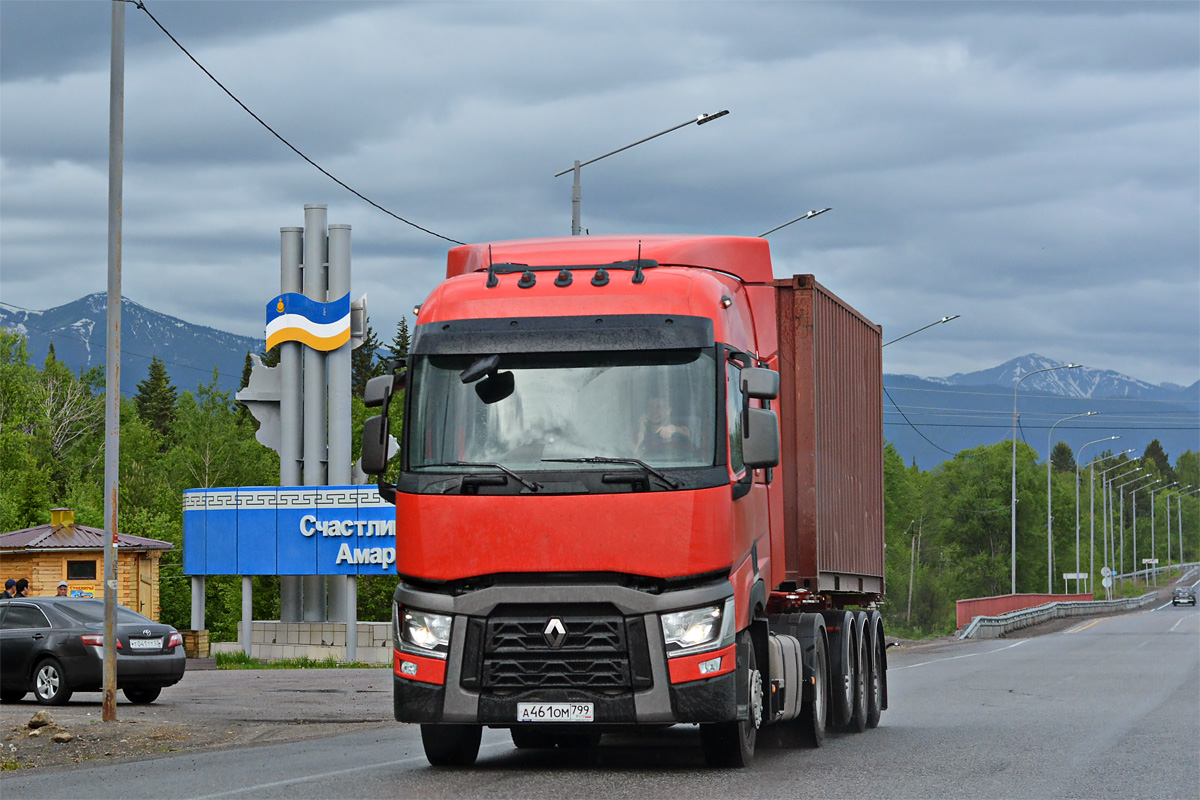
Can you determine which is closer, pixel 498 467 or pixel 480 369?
pixel 498 467

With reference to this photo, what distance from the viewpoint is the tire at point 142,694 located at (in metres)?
21.4

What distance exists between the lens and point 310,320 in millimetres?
36688

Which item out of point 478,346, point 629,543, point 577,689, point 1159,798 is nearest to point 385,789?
point 577,689

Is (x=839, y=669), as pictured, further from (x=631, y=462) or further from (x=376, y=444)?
(x=376, y=444)

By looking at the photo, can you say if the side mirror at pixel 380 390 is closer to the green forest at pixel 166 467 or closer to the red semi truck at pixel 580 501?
the red semi truck at pixel 580 501

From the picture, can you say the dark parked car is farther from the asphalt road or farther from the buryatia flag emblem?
the buryatia flag emblem

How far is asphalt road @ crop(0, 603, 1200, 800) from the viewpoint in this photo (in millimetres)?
10828

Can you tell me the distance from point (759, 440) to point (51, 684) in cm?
1289

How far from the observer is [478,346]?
36.6 feet

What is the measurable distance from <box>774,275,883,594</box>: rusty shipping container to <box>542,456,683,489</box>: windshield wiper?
10.5ft

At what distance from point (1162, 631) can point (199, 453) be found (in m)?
49.4

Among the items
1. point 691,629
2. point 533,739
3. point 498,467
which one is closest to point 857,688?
point 533,739

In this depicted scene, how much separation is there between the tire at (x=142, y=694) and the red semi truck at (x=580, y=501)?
10.5 m

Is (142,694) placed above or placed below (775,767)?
below
